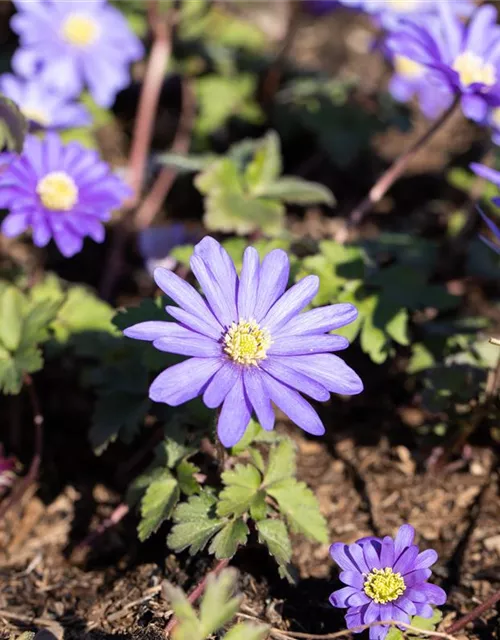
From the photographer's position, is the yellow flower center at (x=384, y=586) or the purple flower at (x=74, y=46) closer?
the yellow flower center at (x=384, y=586)

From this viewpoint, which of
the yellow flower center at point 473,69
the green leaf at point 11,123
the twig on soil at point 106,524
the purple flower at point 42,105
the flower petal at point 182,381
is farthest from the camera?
the purple flower at point 42,105

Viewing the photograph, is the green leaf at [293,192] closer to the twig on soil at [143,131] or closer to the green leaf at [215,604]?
the twig on soil at [143,131]

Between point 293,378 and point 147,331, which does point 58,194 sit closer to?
point 147,331

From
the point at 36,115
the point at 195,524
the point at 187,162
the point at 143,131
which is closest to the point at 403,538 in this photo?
the point at 195,524

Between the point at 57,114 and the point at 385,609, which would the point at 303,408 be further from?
the point at 57,114

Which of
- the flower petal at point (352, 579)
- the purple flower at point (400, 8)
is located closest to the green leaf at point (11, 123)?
the flower petal at point (352, 579)
